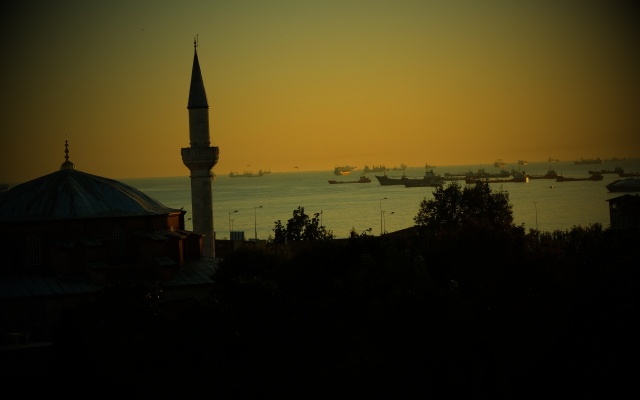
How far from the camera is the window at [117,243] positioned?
35.1 meters

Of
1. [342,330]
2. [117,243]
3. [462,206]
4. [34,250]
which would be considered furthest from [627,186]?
[342,330]

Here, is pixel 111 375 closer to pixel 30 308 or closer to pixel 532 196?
pixel 30 308

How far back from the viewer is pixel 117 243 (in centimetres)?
3528

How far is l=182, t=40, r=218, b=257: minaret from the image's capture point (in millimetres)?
44250

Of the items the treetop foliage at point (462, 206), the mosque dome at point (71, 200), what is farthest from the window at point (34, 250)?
the treetop foliage at point (462, 206)

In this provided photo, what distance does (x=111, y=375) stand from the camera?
71.8 ft

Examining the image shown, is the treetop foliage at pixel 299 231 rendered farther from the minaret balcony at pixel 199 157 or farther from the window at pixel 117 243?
the window at pixel 117 243

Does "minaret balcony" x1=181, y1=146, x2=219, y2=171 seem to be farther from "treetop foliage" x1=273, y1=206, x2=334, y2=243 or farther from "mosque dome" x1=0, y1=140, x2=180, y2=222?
"treetop foliage" x1=273, y1=206, x2=334, y2=243

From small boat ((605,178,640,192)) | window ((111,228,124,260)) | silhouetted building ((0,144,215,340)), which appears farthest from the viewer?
small boat ((605,178,640,192))

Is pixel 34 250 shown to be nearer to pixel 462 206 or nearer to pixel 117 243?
pixel 117 243

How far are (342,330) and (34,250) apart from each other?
51.6 ft

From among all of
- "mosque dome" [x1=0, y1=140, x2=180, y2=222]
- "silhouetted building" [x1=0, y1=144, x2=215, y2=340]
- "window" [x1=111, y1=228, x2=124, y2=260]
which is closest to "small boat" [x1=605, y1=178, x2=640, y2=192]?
"silhouetted building" [x1=0, y1=144, x2=215, y2=340]

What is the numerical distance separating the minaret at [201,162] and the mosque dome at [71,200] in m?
5.66

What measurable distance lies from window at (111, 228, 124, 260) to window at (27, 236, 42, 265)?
302 centimetres
